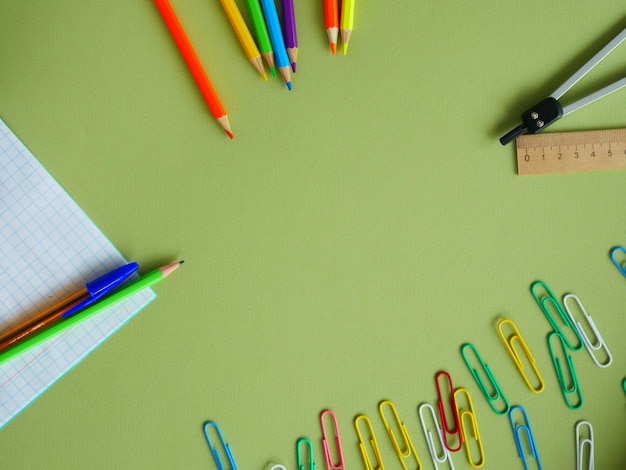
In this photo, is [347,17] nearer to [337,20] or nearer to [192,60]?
[337,20]

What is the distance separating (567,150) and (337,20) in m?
0.54

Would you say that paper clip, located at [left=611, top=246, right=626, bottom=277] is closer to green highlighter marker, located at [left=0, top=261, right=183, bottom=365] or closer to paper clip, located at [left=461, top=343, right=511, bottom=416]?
paper clip, located at [left=461, top=343, right=511, bottom=416]

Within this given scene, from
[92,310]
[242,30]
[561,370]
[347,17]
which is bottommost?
[561,370]

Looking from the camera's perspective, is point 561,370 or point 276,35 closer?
point 276,35

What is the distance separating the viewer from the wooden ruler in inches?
41.8

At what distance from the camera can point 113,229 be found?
1034 mm

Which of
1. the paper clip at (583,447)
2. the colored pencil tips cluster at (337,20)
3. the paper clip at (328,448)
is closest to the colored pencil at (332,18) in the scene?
the colored pencil tips cluster at (337,20)

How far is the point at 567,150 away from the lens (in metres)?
1.07

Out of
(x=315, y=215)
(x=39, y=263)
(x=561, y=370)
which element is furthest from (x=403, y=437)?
(x=39, y=263)

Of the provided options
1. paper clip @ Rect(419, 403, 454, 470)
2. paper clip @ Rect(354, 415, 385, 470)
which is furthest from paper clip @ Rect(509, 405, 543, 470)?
paper clip @ Rect(354, 415, 385, 470)

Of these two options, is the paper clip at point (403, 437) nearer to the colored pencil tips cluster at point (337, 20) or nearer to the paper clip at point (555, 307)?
the paper clip at point (555, 307)

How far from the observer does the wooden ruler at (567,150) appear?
1.06m

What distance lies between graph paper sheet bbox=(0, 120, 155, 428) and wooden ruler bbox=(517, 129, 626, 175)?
85 centimetres

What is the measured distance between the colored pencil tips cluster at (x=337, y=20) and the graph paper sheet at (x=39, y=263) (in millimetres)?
602
